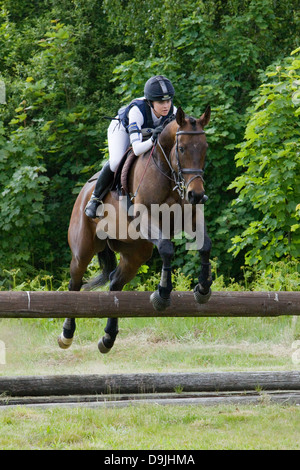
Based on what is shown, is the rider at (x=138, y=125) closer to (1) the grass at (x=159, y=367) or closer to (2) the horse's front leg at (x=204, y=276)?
(2) the horse's front leg at (x=204, y=276)

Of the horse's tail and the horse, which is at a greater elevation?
the horse

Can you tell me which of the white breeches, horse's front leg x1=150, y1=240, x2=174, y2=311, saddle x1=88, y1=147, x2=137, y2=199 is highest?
the white breeches

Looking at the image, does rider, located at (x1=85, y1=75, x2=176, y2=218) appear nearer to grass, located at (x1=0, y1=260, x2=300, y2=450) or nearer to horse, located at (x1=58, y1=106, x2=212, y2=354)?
horse, located at (x1=58, y1=106, x2=212, y2=354)

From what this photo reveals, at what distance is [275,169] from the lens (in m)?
9.46

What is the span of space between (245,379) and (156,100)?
253 centimetres

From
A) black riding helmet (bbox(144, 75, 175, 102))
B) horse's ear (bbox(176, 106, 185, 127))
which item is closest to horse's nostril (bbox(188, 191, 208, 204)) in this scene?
horse's ear (bbox(176, 106, 185, 127))

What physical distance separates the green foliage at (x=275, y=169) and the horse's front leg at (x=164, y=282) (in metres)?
4.67

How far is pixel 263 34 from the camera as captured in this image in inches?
484

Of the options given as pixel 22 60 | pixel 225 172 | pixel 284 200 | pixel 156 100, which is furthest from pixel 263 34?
pixel 156 100

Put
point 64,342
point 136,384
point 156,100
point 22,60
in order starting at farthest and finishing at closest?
point 22,60 < point 64,342 < point 136,384 < point 156,100

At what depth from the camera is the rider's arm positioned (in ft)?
17.2

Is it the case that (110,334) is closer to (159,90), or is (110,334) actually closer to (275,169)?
(159,90)

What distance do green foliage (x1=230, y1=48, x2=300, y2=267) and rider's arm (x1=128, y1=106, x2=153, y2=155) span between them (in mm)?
4308
